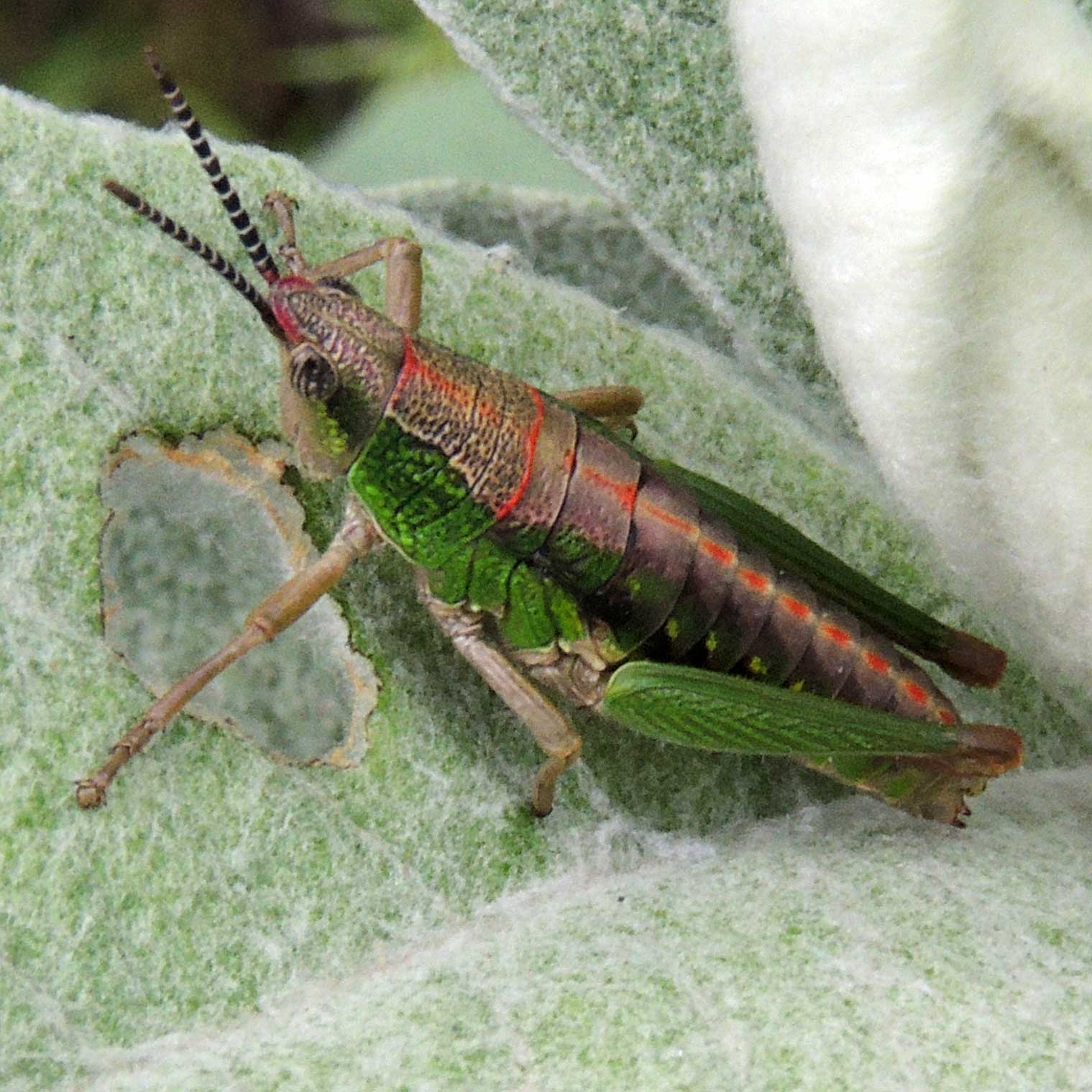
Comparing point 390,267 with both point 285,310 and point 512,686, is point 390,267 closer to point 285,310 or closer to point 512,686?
point 285,310

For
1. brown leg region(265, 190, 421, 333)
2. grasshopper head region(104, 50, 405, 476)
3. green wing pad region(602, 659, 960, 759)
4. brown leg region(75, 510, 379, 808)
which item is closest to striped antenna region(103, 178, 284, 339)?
grasshopper head region(104, 50, 405, 476)

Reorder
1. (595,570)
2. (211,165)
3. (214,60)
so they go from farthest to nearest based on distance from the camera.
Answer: (214,60), (595,570), (211,165)

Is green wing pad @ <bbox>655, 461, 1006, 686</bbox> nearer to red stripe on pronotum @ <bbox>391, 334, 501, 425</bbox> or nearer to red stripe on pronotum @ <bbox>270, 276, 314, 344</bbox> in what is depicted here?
red stripe on pronotum @ <bbox>391, 334, 501, 425</bbox>

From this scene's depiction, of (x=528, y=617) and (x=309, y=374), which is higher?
(x=309, y=374)

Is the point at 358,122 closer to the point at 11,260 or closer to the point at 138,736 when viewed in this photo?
the point at 11,260

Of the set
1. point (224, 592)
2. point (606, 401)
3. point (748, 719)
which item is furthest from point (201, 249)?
point (748, 719)

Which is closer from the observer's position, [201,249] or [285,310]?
[201,249]
